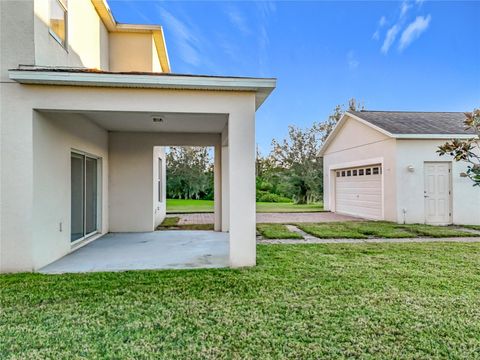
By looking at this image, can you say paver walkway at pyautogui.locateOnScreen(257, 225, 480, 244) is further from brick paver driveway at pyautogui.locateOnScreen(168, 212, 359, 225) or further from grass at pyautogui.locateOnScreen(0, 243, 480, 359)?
brick paver driveway at pyautogui.locateOnScreen(168, 212, 359, 225)

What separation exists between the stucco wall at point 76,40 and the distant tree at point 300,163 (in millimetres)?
17175

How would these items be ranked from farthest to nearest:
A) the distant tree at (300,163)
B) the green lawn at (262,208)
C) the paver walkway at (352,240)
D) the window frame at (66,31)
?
the distant tree at (300,163)
the green lawn at (262,208)
the paver walkway at (352,240)
the window frame at (66,31)

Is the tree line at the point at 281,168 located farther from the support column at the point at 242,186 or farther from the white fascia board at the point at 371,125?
the support column at the point at 242,186

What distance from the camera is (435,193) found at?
12133 millimetres

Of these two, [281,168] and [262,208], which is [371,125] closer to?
[262,208]

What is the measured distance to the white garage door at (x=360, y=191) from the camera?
531 inches

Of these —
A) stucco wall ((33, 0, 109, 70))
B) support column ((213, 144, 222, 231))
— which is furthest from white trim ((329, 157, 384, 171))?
stucco wall ((33, 0, 109, 70))

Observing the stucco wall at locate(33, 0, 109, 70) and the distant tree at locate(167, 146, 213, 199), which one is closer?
the stucco wall at locate(33, 0, 109, 70)

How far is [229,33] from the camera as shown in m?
18.6

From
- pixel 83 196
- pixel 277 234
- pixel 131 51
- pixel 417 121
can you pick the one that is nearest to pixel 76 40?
pixel 131 51

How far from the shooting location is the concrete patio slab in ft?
19.9

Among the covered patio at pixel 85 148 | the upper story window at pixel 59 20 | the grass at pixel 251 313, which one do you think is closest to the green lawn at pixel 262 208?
the covered patio at pixel 85 148

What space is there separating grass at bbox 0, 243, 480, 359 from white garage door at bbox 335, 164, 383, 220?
25.1 ft

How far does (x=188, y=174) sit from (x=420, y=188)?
75.7 feet
